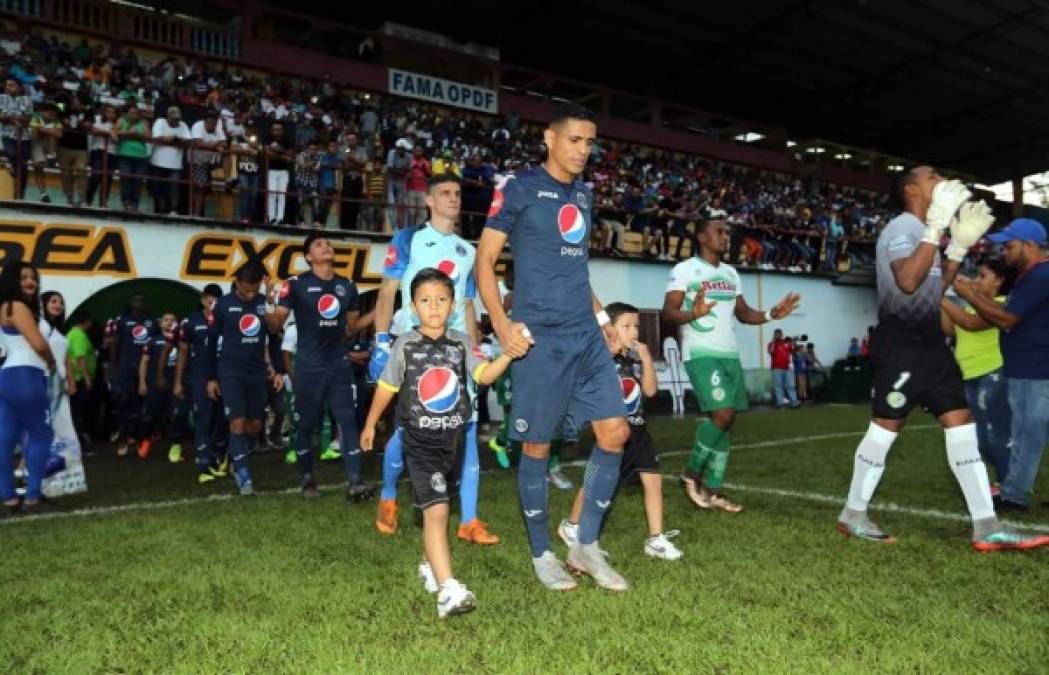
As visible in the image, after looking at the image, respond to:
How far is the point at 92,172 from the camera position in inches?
488

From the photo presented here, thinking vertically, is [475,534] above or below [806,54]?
below

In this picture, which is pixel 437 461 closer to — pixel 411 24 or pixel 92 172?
pixel 92 172

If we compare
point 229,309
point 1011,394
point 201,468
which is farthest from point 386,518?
point 1011,394

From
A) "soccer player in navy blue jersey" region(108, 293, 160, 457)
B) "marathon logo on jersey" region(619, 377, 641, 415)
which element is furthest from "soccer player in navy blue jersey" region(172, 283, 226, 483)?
"marathon logo on jersey" region(619, 377, 641, 415)

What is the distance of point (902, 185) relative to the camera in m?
4.89

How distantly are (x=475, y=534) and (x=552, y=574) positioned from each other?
113 cm

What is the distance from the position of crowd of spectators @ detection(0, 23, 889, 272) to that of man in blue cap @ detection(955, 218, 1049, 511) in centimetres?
650

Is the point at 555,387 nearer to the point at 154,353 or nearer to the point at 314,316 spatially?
the point at 314,316

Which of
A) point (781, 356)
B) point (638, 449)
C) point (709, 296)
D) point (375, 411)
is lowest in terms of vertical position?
point (781, 356)

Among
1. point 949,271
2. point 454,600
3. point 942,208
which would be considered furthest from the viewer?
point 949,271

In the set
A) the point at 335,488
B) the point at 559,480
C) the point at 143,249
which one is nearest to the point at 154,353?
the point at 143,249

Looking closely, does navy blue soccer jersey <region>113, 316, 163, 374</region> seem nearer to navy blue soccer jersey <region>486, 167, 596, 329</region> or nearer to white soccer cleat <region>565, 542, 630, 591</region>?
navy blue soccer jersey <region>486, 167, 596, 329</region>

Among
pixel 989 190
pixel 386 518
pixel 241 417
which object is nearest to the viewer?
pixel 386 518

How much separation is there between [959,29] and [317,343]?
89.8 ft
